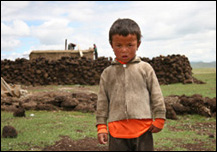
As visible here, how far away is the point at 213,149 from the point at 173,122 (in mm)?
2541

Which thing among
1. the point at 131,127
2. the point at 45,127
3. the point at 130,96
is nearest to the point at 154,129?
the point at 131,127

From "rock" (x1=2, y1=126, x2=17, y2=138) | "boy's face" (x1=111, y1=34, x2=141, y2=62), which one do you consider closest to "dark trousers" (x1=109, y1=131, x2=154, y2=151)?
"boy's face" (x1=111, y1=34, x2=141, y2=62)

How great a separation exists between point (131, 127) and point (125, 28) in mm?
656

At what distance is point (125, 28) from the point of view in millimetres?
1907

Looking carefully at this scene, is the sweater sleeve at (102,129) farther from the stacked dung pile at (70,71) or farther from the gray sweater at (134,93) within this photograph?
the stacked dung pile at (70,71)

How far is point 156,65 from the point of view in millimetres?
22250

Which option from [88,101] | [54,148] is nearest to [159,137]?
[54,148]

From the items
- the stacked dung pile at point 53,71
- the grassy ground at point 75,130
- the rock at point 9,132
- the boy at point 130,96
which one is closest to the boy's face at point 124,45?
the boy at point 130,96

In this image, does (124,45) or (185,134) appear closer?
(124,45)

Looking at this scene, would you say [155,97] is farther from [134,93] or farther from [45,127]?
[45,127]

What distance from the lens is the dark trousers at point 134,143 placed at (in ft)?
6.46

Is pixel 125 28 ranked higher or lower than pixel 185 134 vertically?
higher

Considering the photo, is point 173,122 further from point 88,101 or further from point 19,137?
point 19,137

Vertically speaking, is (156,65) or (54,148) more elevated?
(156,65)
